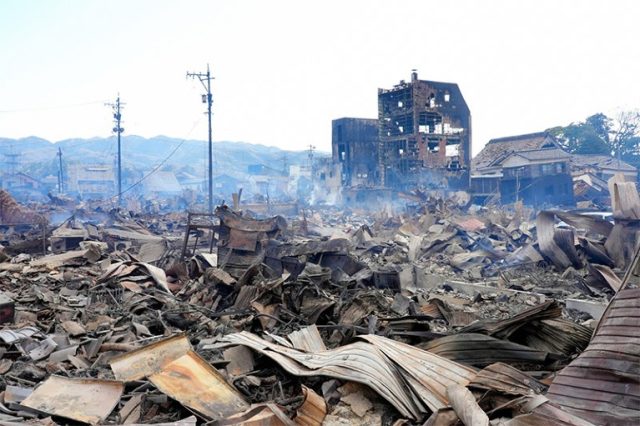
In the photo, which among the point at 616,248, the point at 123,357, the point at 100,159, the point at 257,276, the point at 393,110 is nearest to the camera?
the point at 123,357

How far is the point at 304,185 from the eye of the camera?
233 ft

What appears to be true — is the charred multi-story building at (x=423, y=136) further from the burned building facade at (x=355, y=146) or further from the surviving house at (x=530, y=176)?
the burned building facade at (x=355, y=146)

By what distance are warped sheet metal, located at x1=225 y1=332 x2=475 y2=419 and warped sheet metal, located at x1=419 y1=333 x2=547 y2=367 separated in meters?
0.26

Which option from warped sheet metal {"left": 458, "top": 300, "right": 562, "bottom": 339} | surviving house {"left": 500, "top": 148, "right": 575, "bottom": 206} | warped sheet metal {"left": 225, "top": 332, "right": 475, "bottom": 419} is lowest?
warped sheet metal {"left": 225, "top": 332, "right": 475, "bottom": 419}

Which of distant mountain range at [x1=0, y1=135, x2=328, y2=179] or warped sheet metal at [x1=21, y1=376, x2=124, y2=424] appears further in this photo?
distant mountain range at [x1=0, y1=135, x2=328, y2=179]

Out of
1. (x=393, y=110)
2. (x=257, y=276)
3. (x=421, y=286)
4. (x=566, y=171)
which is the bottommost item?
(x=421, y=286)

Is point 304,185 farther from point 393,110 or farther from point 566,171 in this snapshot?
point 566,171

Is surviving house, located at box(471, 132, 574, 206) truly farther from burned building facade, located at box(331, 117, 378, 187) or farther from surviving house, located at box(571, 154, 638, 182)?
burned building facade, located at box(331, 117, 378, 187)

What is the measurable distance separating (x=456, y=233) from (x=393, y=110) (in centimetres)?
2983

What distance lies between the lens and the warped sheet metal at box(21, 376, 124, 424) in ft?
11.9

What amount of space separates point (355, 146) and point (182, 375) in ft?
155

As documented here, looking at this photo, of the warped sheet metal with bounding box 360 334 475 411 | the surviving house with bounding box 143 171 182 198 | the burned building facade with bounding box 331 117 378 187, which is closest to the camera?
the warped sheet metal with bounding box 360 334 475 411

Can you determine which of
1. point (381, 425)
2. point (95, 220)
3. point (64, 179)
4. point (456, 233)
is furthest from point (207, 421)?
point (64, 179)

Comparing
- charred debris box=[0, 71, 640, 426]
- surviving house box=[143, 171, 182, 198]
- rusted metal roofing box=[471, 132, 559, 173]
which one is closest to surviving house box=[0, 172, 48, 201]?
surviving house box=[143, 171, 182, 198]
